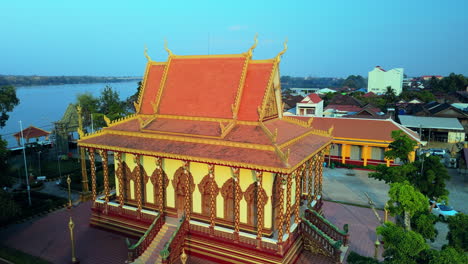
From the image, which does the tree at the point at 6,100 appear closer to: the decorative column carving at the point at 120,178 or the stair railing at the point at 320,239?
the decorative column carving at the point at 120,178

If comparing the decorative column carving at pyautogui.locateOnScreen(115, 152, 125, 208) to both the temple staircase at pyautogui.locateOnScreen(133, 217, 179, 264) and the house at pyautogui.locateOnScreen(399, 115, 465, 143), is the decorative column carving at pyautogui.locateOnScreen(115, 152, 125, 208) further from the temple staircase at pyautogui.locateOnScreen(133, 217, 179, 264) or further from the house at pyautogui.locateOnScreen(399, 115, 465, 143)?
the house at pyautogui.locateOnScreen(399, 115, 465, 143)

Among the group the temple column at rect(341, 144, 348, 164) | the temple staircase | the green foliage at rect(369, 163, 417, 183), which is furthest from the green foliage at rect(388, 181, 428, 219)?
the temple column at rect(341, 144, 348, 164)

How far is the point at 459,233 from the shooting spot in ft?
28.4

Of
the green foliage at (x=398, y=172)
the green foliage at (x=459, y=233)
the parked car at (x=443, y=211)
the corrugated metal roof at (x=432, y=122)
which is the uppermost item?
the green foliage at (x=459, y=233)

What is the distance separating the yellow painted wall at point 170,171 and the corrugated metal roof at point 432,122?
1526 inches

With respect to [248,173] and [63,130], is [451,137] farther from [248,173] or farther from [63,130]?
[63,130]

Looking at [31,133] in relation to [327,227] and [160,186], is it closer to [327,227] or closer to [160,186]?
[160,186]

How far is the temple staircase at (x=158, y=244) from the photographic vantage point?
1424cm

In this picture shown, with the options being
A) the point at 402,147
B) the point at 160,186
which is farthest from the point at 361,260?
the point at 402,147

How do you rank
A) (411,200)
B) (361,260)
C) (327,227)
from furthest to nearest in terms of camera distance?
(327,227) → (411,200) → (361,260)

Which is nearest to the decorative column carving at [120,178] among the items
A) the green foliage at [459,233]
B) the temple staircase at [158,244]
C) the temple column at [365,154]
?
the temple staircase at [158,244]

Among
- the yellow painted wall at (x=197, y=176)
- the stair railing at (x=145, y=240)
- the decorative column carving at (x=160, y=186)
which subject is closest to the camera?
the stair railing at (x=145, y=240)

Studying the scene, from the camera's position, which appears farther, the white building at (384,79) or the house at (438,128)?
the white building at (384,79)

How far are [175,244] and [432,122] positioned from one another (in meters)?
45.3
